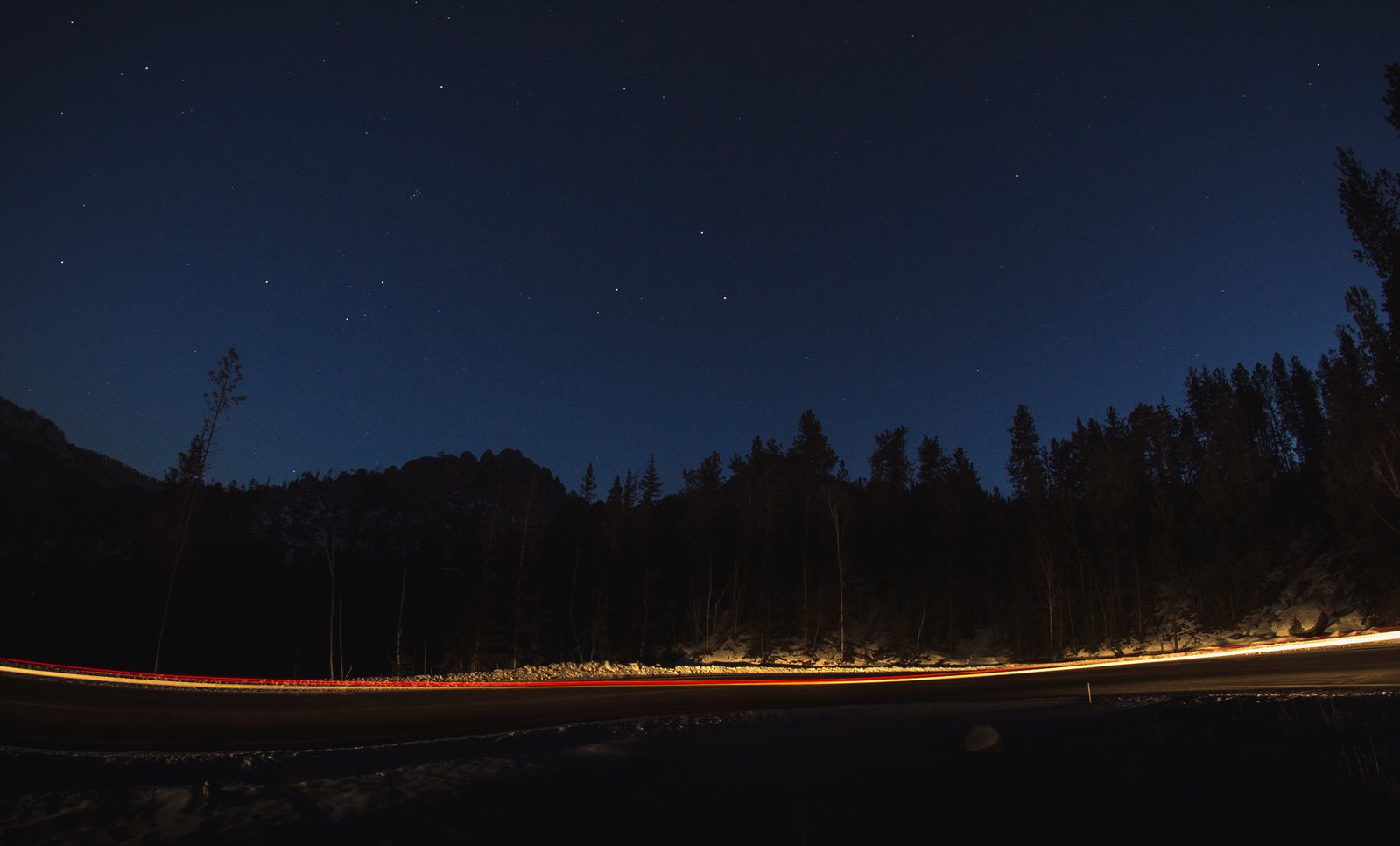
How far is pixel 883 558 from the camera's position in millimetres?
65375

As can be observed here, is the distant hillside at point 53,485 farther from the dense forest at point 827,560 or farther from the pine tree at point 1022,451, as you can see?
the pine tree at point 1022,451

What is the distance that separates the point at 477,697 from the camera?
1842cm

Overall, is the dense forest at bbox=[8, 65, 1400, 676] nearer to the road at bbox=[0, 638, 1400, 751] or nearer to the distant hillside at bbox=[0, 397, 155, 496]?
the road at bbox=[0, 638, 1400, 751]

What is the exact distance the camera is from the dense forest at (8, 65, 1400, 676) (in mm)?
40125

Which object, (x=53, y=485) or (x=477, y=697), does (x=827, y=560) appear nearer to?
(x=477, y=697)

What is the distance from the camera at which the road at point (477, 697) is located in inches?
491

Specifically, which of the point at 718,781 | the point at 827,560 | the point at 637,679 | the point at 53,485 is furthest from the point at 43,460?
the point at 718,781

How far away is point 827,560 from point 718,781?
5513 centimetres

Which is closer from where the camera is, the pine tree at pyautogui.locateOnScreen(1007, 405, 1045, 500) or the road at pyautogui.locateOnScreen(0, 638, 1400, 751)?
the road at pyautogui.locateOnScreen(0, 638, 1400, 751)

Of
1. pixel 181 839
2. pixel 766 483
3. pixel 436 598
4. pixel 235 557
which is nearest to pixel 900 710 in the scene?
pixel 181 839

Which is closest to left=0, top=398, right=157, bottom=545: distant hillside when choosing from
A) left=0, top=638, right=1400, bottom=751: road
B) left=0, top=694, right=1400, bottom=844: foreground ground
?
left=0, top=638, right=1400, bottom=751: road

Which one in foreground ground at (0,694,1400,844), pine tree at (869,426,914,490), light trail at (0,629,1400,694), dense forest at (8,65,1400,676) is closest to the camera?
foreground ground at (0,694,1400,844)

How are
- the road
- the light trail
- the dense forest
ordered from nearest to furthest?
the road
the light trail
the dense forest

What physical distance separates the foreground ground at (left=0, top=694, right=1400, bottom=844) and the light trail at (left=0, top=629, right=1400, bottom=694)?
418 inches
